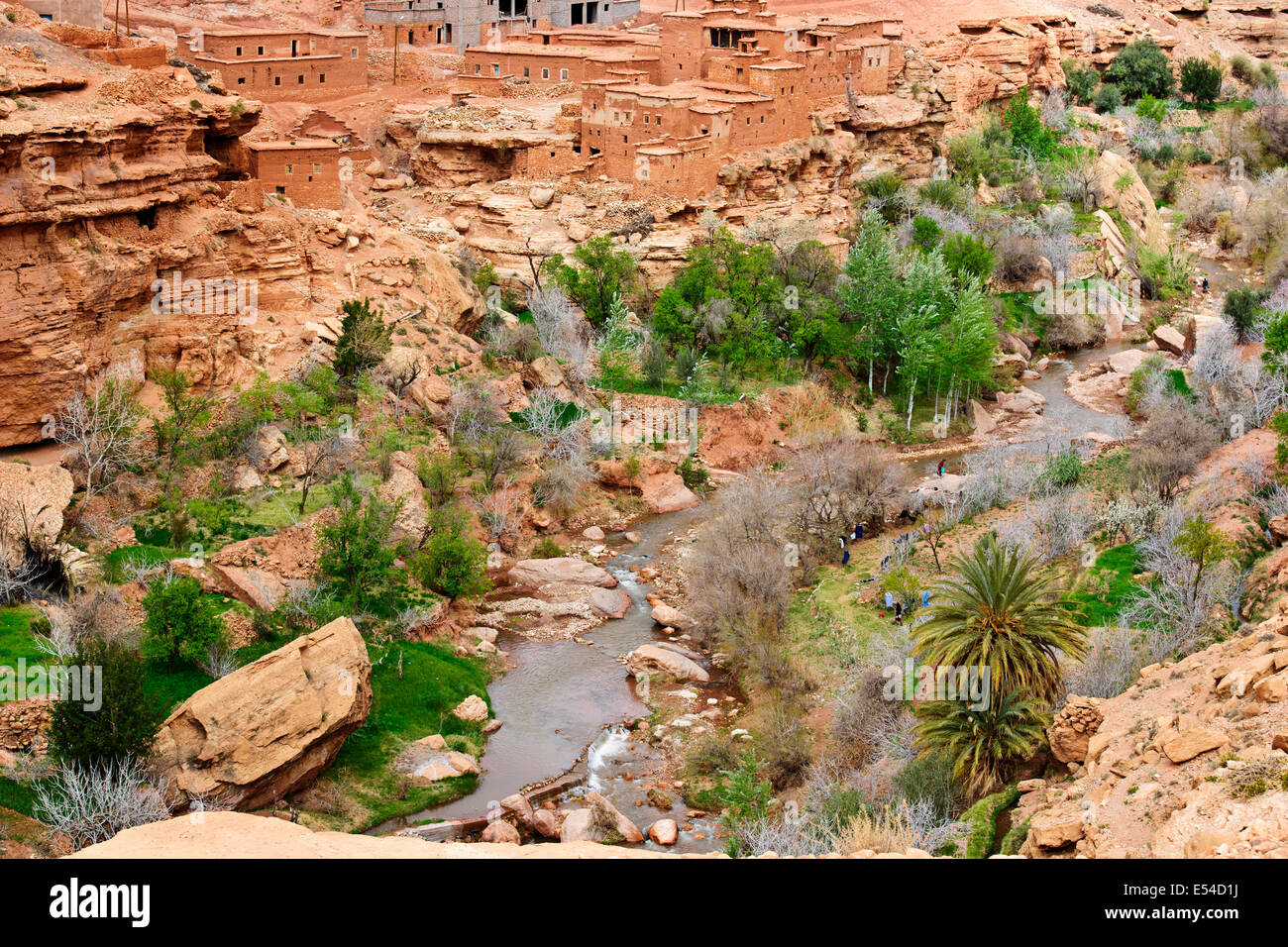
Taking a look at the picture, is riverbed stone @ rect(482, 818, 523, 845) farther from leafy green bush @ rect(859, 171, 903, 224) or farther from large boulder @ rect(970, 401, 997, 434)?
leafy green bush @ rect(859, 171, 903, 224)

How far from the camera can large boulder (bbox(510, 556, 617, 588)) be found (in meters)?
33.2

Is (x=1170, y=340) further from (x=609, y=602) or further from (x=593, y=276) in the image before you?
(x=609, y=602)

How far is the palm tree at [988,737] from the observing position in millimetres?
20531

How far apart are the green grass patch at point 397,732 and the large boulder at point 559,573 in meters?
4.26

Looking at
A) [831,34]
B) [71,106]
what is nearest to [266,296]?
[71,106]

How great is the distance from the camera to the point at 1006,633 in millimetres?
20922

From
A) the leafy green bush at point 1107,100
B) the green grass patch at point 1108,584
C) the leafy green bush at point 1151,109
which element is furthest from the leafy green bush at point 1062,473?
the leafy green bush at point 1107,100

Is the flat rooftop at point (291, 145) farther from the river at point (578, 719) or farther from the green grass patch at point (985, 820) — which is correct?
the green grass patch at point (985, 820)

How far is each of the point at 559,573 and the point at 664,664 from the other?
16.0 ft

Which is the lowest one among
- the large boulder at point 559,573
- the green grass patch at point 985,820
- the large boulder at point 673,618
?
the large boulder at point 673,618

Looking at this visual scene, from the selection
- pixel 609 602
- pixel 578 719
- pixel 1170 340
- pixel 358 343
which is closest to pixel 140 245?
pixel 358 343

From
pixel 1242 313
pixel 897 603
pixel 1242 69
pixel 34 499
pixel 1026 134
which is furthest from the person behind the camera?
pixel 1242 69

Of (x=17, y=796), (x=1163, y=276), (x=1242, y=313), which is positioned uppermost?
(x=1242, y=313)

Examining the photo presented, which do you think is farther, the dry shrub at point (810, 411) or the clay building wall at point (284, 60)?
the clay building wall at point (284, 60)
